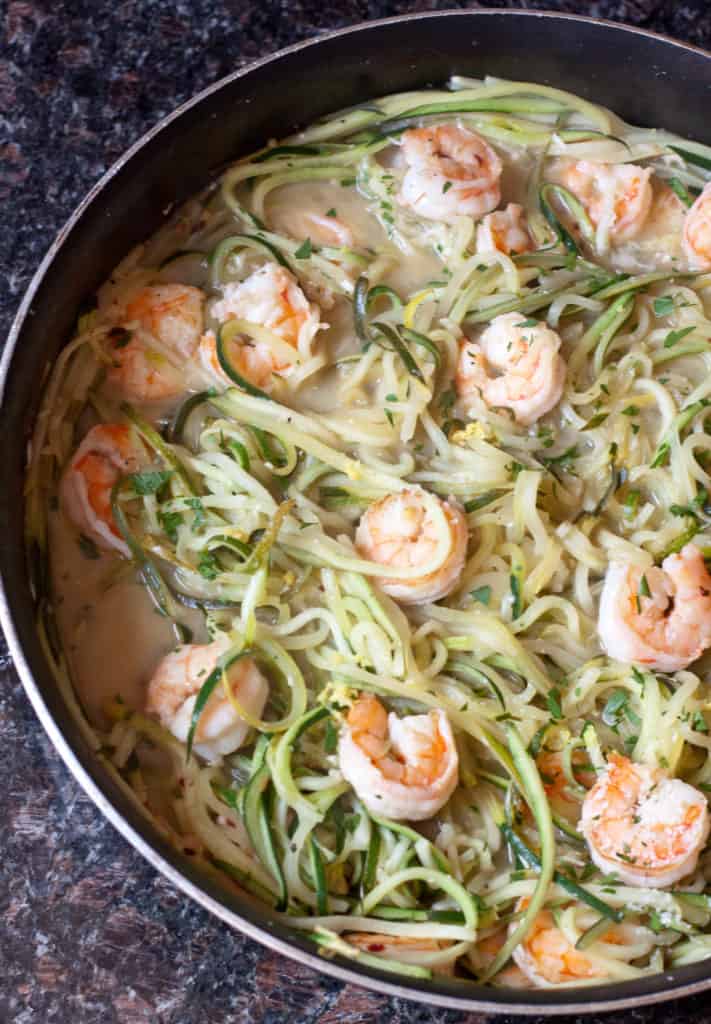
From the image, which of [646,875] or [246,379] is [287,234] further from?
[646,875]

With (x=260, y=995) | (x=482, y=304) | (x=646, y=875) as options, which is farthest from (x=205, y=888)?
(x=482, y=304)

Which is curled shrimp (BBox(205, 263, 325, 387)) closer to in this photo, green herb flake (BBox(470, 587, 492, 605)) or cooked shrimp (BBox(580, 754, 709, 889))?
green herb flake (BBox(470, 587, 492, 605))

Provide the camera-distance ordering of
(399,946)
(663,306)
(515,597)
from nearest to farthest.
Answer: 1. (399,946)
2. (515,597)
3. (663,306)

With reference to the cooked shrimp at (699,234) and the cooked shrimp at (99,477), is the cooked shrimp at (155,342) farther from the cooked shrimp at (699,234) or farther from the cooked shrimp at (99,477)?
the cooked shrimp at (699,234)

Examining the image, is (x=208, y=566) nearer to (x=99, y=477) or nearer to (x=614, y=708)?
(x=99, y=477)

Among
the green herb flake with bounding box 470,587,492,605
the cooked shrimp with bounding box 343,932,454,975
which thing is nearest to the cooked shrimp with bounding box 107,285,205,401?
the green herb flake with bounding box 470,587,492,605

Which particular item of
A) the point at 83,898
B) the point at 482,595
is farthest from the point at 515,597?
the point at 83,898
